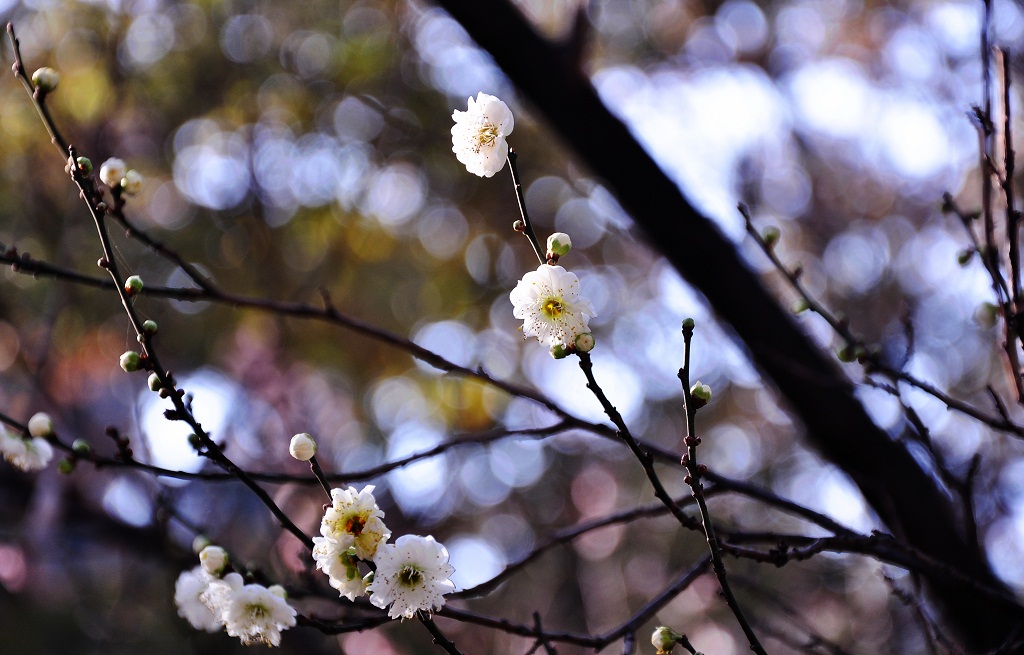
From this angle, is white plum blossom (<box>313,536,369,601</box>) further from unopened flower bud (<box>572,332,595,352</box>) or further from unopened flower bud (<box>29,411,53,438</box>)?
unopened flower bud (<box>29,411,53,438</box>)

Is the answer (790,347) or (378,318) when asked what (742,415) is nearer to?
(378,318)

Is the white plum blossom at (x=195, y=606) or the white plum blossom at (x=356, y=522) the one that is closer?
the white plum blossom at (x=356, y=522)

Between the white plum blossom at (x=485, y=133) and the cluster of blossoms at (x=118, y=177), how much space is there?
0.57m

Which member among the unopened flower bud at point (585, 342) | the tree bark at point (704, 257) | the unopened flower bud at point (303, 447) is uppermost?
the tree bark at point (704, 257)

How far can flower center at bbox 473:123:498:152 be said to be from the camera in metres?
1.07

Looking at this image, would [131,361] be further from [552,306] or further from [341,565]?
[552,306]

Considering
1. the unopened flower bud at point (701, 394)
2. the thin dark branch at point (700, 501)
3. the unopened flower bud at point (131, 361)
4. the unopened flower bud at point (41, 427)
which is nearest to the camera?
the thin dark branch at point (700, 501)

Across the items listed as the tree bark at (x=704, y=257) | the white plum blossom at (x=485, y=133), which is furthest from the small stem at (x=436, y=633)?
the tree bark at (x=704, y=257)

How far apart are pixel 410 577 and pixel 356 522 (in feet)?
0.32

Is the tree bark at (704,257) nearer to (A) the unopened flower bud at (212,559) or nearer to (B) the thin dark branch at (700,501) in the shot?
(B) the thin dark branch at (700,501)

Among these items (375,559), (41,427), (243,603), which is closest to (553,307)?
(375,559)

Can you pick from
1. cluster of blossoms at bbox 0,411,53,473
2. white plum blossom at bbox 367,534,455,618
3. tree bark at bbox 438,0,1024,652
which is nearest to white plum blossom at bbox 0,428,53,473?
cluster of blossoms at bbox 0,411,53,473

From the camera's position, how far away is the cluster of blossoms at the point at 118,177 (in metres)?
1.27

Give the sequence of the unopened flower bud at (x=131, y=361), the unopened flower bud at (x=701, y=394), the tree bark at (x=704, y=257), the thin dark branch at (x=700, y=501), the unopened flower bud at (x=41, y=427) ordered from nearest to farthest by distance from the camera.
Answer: the thin dark branch at (x=700, y=501) → the unopened flower bud at (x=701, y=394) → the unopened flower bud at (x=131, y=361) → the unopened flower bud at (x=41, y=427) → the tree bark at (x=704, y=257)
